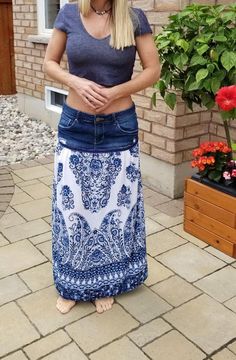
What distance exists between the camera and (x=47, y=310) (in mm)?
2537

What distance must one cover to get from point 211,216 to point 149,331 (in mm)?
1136

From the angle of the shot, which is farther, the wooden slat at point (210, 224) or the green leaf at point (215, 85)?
the wooden slat at point (210, 224)

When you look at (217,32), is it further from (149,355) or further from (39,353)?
(39,353)

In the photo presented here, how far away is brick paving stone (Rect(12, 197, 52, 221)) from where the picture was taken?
3.73 meters

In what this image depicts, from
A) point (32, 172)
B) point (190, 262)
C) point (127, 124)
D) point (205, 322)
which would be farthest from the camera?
point (32, 172)

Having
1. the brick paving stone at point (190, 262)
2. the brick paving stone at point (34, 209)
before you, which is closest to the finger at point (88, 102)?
the brick paving stone at point (190, 262)

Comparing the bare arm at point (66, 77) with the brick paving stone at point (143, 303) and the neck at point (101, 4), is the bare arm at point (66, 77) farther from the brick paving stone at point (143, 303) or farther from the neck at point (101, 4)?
the brick paving stone at point (143, 303)

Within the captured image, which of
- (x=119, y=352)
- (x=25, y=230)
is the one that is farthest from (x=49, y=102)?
(x=119, y=352)

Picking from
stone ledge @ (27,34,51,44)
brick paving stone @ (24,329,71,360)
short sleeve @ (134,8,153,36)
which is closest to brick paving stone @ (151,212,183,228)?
brick paving stone @ (24,329,71,360)

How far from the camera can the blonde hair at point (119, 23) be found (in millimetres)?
2096

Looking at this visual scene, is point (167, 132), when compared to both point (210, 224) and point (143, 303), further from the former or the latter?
point (143, 303)

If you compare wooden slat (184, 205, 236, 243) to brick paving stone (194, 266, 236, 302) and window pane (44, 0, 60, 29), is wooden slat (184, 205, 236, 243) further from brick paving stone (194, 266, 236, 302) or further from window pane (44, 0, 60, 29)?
window pane (44, 0, 60, 29)

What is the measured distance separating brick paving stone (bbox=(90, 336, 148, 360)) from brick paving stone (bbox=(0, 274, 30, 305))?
2.29 ft

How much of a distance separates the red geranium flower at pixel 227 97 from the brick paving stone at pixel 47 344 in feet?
5.41
